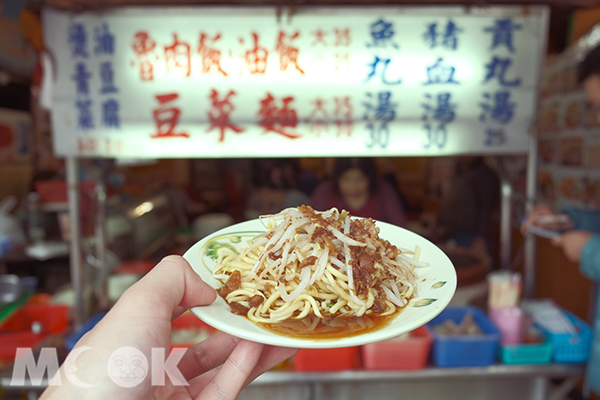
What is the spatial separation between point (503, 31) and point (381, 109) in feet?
3.98

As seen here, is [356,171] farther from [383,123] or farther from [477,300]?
[477,300]

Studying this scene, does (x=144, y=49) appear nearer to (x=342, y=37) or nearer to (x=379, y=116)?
(x=342, y=37)

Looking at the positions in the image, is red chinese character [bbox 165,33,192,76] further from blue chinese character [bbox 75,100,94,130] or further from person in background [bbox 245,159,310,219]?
person in background [bbox 245,159,310,219]

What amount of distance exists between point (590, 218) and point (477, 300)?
151 centimetres

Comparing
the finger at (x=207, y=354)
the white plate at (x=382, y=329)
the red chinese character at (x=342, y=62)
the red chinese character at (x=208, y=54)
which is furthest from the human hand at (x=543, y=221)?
the red chinese character at (x=208, y=54)

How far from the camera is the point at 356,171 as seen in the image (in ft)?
15.0

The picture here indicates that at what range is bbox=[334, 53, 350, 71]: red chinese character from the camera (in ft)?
10.0

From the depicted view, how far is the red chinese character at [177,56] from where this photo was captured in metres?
3.02

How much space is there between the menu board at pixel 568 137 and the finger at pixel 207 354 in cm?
476

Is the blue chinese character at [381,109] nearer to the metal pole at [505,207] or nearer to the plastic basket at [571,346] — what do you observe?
the metal pole at [505,207]

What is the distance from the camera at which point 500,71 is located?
125 inches

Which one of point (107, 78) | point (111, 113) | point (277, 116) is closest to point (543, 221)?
point (277, 116)

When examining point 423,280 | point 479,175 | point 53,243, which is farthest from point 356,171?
point 53,243

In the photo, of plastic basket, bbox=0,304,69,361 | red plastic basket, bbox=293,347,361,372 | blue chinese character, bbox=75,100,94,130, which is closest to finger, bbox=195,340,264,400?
red plastic basket, bbox=293,347,361,372
